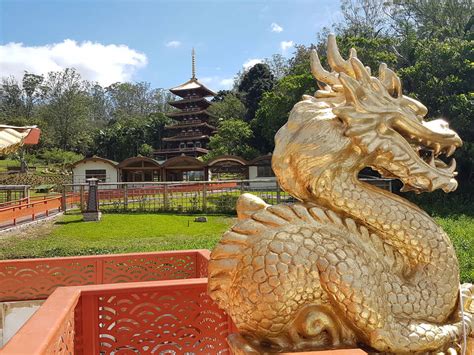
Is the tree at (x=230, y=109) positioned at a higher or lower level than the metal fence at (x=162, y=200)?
higher

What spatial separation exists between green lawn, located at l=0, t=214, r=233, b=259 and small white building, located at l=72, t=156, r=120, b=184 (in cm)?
995

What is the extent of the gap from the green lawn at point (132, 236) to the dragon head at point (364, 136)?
11.8 feet

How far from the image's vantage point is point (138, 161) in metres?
21.3

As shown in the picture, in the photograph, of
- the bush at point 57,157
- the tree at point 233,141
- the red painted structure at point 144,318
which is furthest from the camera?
the bush at point 57,157

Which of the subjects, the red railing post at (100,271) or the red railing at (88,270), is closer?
the red railing at (88,270)

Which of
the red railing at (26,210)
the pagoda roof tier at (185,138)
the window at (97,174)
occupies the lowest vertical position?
the red railing at (26,210)

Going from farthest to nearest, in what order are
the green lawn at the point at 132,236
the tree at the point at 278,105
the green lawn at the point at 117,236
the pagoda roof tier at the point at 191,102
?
1. the pagoda roof tier at the point at 191,102
2. the tree at the point at 278,105
3. the green lawn at the point at 117,236
4. the green lawn at the point at 132,236

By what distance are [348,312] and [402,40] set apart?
73.8 ft

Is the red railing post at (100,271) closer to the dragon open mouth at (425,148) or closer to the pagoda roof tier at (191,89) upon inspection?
the dragon open mouth at (425,148)

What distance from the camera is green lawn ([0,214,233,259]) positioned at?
6.93 meters

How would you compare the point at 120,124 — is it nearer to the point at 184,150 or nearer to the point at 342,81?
the point at 184,150

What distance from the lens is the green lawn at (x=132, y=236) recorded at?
6.74 meters

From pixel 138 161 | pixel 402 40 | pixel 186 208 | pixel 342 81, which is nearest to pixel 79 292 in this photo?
pixel 342 81

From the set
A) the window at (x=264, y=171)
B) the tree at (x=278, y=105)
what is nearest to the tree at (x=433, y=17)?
the tree at (x=278, y=105)
